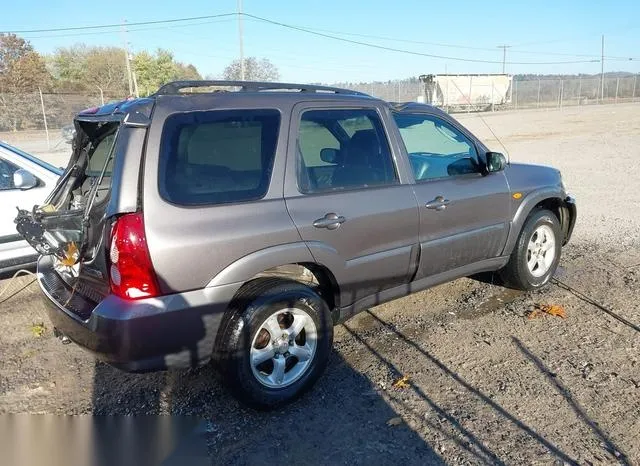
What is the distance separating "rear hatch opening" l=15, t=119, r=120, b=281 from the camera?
3181mm

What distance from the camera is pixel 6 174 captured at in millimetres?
5488

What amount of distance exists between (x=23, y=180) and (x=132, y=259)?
3.19 metres

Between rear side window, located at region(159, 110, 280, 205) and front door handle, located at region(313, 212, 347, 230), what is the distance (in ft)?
1.31

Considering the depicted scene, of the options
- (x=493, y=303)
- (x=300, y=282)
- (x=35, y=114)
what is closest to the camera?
(x=300, y=282)

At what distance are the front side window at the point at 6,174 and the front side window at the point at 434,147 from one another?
389cm

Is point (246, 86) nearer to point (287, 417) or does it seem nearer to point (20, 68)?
point (287, 417)

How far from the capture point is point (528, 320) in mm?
4539

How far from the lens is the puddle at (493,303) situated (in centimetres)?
471

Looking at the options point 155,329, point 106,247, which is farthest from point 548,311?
point 106,247

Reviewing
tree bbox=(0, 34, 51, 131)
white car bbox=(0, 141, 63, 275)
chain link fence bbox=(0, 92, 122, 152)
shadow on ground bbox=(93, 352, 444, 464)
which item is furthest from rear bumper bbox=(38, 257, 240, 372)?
tree bbox=(0, 34, 51, 131)

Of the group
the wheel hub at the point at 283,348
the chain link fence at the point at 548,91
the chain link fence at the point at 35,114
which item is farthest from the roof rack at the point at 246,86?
the chain link fence at the point at 548,91

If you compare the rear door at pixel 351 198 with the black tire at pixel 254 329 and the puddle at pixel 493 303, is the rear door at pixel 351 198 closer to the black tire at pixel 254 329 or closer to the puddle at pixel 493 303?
the black tire at pixel 254 329

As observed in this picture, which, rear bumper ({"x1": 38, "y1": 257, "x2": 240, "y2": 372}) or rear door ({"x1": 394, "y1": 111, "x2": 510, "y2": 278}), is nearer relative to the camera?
A: rear bumper ({"x1": 38, "y1": 257, "x2": 240, "y2": 372})

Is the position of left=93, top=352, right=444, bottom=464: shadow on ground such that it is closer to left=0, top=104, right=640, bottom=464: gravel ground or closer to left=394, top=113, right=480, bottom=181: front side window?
left=0, top=104, right=640, bottom=464: gravel ground
